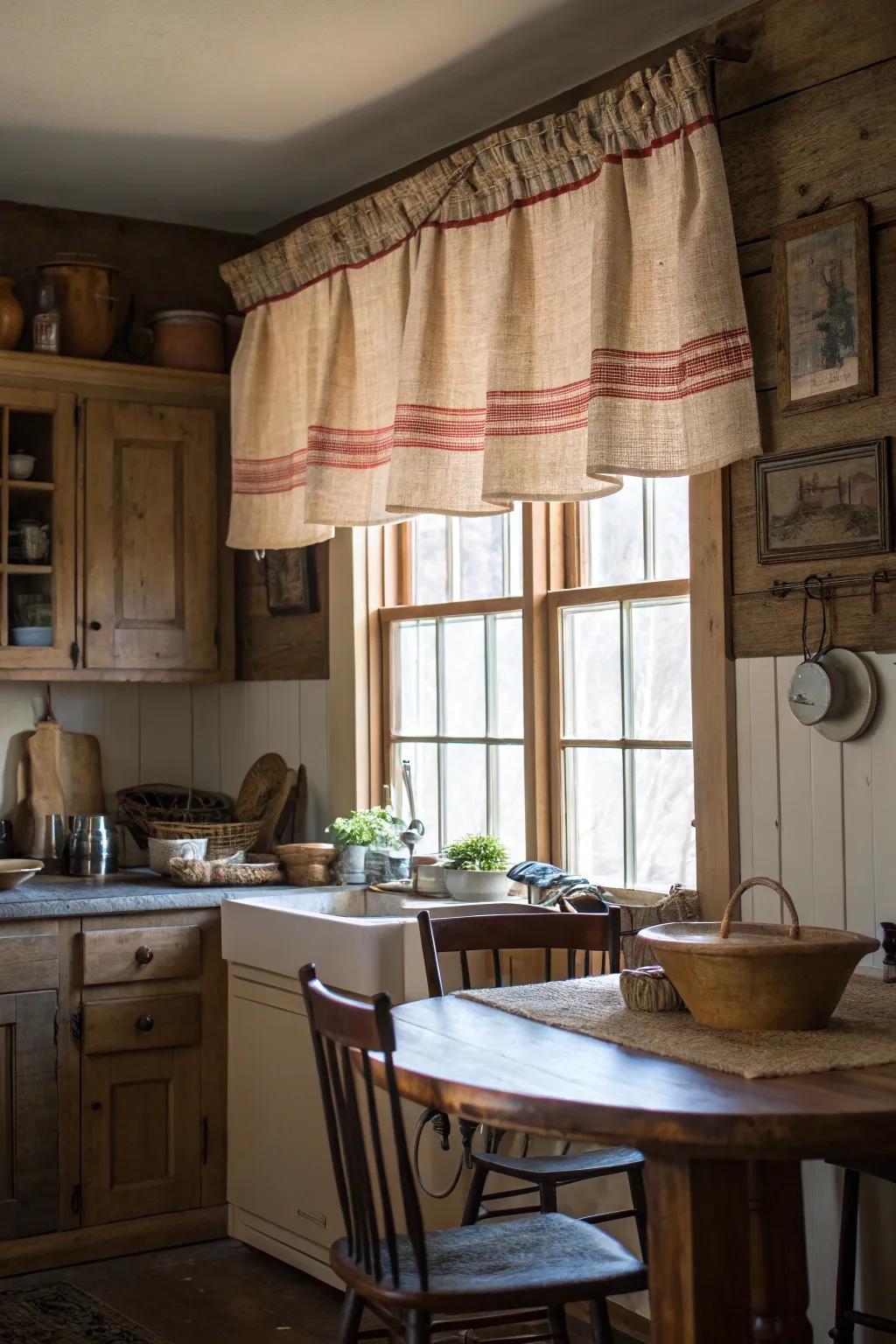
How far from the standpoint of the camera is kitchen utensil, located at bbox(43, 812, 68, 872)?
4.48 metres

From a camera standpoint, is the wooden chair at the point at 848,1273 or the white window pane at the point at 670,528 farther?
the white window pane at the point at 670,528

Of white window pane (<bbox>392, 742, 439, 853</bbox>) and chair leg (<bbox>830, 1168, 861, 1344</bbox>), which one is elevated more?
white window pane (<bbox>392, 742, 439, 853</bbox>)

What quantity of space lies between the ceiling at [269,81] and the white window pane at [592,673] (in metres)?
1.28

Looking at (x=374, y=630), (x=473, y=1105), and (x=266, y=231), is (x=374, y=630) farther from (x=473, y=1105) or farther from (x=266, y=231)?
(x=473, y=1105)

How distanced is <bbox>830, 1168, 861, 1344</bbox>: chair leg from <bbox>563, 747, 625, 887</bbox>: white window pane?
1.07m

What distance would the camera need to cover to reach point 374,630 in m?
4.34

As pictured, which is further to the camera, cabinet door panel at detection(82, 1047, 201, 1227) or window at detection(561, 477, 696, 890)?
cabinet door panel at detection(82, 1047, 201, 1227)

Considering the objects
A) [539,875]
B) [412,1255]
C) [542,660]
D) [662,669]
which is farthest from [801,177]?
[412,1255]

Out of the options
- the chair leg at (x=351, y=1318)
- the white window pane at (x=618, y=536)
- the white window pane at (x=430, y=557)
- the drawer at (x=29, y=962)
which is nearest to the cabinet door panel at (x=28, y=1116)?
the drawer at (x=29, y=962)

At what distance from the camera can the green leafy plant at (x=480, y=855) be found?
3.73 metres

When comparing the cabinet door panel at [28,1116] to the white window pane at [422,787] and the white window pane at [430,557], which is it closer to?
the white window pane at [422,787]

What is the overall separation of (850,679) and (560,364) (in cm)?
98

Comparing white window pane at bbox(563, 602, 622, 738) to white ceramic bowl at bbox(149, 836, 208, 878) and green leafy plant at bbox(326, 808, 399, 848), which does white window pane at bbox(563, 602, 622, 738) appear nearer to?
green leafy plant at bbox(326, 808, 399, 848)

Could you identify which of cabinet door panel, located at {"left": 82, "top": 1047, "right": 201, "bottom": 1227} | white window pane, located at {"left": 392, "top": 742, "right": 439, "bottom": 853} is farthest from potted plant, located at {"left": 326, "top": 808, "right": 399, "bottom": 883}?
cabinet door panel, located at {"left": 82, "top": 1047, "right": 201, "bottom": 1227}
